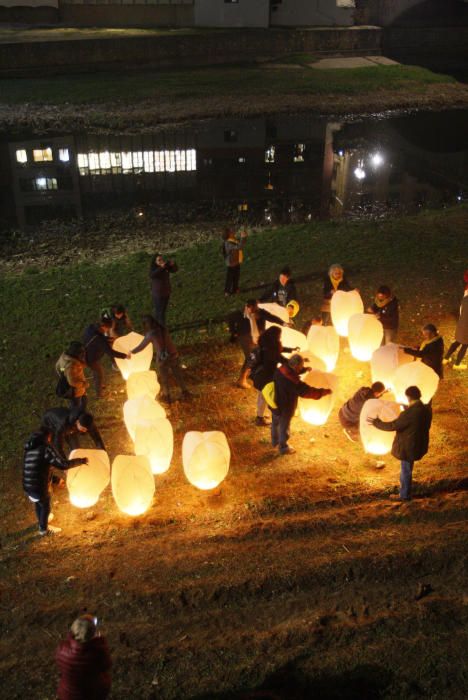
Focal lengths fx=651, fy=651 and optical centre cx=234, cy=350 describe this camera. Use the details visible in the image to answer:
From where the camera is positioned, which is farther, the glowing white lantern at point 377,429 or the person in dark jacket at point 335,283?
the person in dark jacket at point 335,283

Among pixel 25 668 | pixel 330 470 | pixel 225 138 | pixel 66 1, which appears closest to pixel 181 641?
pixel 25 668

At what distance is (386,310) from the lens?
11023mm

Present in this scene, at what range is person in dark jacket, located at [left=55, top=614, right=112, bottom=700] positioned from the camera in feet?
17.0

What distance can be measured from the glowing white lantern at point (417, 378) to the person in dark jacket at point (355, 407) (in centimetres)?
50

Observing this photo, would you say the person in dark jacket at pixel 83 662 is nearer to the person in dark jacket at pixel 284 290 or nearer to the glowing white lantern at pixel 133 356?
the glowing white lantern at pixel 133 356

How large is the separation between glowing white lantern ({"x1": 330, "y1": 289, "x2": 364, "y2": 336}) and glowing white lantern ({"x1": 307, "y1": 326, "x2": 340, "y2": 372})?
0.98 meters

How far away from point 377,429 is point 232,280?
22.4 ft

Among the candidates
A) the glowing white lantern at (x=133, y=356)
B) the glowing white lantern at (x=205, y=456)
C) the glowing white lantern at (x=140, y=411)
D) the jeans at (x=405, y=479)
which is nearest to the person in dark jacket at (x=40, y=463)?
the glowing white lantern at (x=140, y=411)

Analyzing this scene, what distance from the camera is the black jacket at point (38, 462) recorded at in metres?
7.51

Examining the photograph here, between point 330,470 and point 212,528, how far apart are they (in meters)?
1.99

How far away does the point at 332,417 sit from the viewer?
1041 cm

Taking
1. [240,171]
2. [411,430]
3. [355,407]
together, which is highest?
[411,430]

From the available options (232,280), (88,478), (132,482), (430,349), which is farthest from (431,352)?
(232,280)

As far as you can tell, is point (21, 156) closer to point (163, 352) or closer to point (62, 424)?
point (163, 352)
